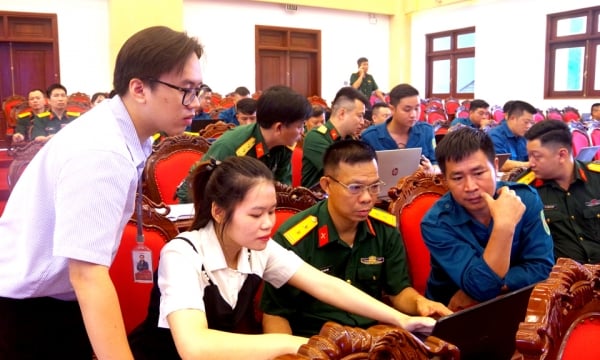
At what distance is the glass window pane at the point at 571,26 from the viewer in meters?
9.11

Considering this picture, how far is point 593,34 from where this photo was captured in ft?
29.3

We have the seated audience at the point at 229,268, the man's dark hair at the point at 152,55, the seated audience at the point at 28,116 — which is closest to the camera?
the man's dark hair at the point at 152,55

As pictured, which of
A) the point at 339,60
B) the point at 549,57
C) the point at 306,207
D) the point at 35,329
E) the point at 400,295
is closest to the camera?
the point at 35,329

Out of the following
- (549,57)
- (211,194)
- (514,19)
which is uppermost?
(514,19)

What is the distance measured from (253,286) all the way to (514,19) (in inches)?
398

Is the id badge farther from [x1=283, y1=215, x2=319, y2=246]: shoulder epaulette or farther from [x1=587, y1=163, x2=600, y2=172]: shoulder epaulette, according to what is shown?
[x1=587, y1=163, x2=600, y2=172]: shoulder epaulette

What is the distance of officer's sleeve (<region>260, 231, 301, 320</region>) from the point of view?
1.52 meters

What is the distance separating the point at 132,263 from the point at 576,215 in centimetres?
181

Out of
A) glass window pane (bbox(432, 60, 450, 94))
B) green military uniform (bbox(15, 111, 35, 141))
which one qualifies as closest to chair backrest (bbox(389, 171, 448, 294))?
green military uniform (bbox(15, 111, 35, 141))

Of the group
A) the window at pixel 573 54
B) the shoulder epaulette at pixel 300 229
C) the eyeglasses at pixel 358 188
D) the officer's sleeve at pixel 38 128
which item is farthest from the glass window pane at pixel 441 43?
the shoulder epaulette at pixel 300 229

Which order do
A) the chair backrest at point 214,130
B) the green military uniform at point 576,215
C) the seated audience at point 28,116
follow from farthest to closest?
the seated audience at point 28,116, the chair backrest at point 214,130, the green military uniform at point 576,215

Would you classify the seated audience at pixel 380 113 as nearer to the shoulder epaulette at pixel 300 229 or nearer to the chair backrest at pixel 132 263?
the shoulder epaulette at pixel 300 229

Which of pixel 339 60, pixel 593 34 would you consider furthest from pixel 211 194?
pixel 339 60

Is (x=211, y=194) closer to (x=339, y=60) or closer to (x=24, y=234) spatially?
(x=24, y=234)
